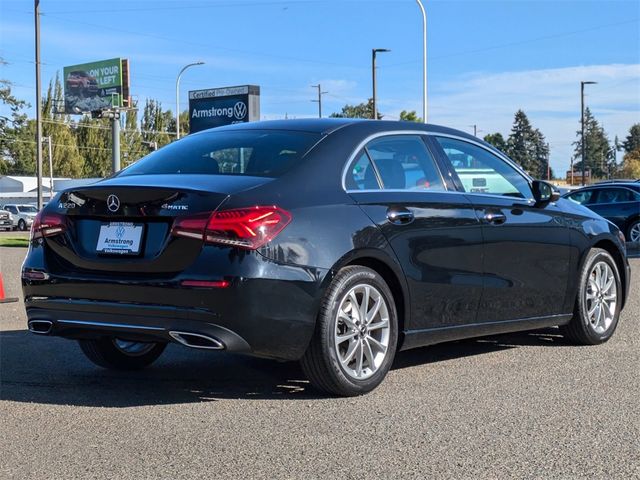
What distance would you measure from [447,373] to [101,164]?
97.0 m

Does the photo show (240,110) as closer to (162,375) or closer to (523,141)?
(162,375)

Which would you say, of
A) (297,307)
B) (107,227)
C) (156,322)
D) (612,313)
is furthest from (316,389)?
(612,313)

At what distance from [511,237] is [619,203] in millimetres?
13360

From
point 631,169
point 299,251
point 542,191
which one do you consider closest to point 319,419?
point 299,251

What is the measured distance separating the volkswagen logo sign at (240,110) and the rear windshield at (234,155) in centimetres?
2355

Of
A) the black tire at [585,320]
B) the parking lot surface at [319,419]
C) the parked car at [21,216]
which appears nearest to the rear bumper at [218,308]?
the parking lot surface at [319,419]

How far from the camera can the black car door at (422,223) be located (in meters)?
5.29

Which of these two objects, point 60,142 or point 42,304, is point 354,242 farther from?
point 60,142

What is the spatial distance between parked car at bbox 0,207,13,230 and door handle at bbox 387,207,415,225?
163 ft

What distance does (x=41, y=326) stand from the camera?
5.11 meters

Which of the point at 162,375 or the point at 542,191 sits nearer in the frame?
the point at 162,375

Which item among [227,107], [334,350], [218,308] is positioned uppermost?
[227,107]

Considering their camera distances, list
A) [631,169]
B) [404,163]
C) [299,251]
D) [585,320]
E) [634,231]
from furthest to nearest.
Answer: [631,169]
[634,231]
[585,320]
[404,163]
[299,251]

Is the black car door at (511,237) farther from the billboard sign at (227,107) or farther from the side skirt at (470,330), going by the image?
the billboard sign at (227,107)
